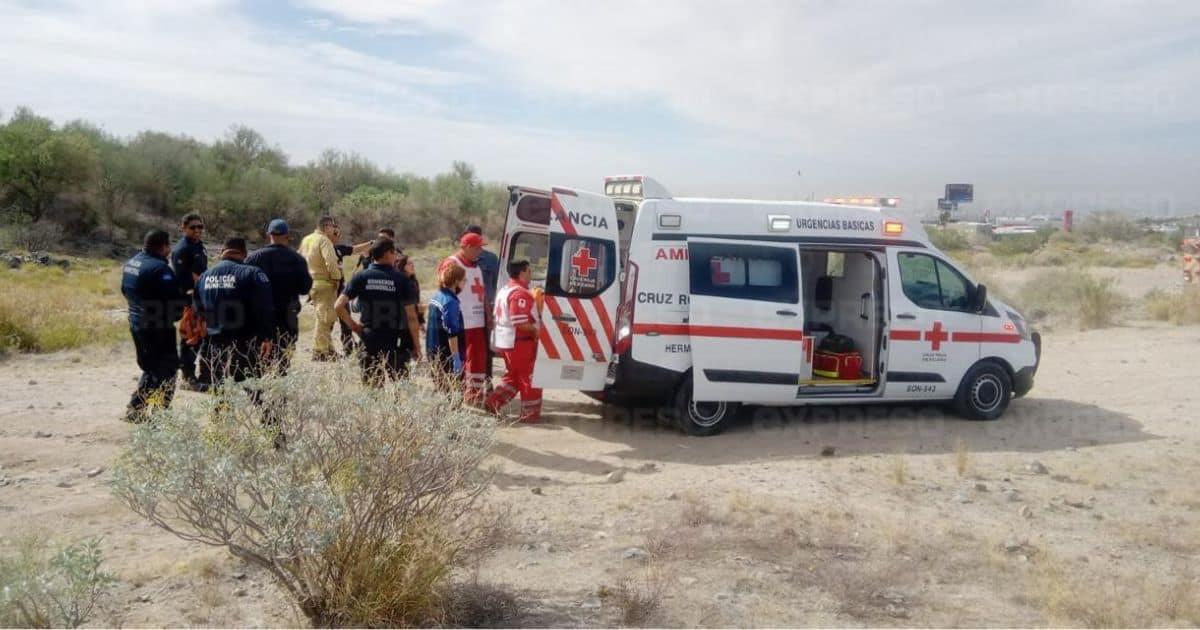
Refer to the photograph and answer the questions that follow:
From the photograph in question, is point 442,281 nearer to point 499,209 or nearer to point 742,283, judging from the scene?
point 742,283

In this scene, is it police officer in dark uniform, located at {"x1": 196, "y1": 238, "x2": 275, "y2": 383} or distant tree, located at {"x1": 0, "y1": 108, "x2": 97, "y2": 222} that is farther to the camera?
distant tree, located at {"x1": 0, "y1": 108, "x2": 97, "y2": 222}

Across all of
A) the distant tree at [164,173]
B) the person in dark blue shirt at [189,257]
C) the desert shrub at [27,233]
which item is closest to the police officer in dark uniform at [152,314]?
the person in dark blue shirt at [189,257]

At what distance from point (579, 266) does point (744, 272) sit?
150 cm

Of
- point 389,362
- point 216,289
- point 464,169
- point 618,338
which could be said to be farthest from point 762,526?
point 464,169

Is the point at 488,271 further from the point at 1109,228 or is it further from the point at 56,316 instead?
the point at 1109,228

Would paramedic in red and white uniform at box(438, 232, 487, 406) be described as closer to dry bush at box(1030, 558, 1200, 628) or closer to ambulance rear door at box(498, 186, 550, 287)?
ambulance rear door at box(498, 186, 550, 287)

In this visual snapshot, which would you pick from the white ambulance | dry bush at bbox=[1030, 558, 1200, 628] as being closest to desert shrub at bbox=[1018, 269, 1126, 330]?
the white ambulance

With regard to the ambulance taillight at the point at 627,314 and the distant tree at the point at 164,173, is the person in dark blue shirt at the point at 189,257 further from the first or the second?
the distant tree at the point at 164,173

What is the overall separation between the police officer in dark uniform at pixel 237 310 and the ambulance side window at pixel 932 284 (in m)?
5.75

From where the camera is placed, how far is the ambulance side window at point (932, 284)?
862 centimetres

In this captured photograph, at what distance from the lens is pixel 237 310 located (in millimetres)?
6703

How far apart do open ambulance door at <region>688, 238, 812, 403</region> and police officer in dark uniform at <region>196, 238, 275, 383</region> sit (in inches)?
139

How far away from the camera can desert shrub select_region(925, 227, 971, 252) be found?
3601cm

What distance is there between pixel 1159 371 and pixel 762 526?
342 inches
